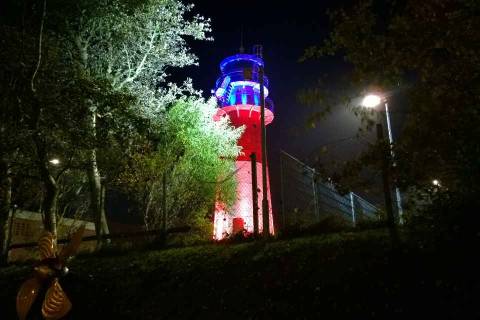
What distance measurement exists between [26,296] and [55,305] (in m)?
0.83

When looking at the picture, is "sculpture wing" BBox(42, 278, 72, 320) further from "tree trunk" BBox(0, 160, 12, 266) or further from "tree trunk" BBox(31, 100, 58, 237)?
"tree trunk" BBox(0, 160, 12, 266)

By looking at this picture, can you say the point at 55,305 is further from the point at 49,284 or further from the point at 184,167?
the point at 184,167

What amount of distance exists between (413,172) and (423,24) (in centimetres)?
212

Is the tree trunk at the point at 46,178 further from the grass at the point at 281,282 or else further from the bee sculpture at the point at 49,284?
the bee sculpture at the point at 49,284

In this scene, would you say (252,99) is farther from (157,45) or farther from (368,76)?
(368,76)

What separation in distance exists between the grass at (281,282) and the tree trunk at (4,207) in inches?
121

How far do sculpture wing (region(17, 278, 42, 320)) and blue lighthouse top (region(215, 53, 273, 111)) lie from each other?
22.5 meters

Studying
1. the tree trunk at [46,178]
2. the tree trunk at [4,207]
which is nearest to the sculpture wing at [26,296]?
the tree trunk at [46,178]

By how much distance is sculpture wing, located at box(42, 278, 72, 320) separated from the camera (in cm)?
853

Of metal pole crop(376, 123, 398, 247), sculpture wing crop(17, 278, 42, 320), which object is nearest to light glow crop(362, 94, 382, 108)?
metal pole crop(376, 123, 398, 247)

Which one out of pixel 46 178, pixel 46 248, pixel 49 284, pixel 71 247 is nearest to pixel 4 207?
pixel 46 178

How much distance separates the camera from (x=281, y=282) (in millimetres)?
7656

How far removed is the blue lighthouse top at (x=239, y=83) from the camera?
30.7 metres

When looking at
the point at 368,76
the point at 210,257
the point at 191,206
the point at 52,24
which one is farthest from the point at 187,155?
the point at 368,76
